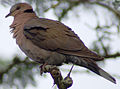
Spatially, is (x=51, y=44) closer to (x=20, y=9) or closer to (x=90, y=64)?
(x=90, y=64)

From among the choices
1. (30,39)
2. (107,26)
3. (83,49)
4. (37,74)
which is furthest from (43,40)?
(107,26)

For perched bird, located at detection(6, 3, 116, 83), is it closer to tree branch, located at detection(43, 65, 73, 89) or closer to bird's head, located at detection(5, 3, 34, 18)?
bird's head, located at detection(5, 3, 34, 18)

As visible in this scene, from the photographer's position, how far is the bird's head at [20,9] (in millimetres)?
6184

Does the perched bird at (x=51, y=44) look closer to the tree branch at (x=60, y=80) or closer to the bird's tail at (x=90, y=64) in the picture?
the bird's tail at (x=90, y=64)

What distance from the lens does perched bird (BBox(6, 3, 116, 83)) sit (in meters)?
5.20

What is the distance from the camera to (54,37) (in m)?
5.55

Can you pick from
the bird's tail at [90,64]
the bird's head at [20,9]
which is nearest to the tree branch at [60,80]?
the bird's tail at [90,64]

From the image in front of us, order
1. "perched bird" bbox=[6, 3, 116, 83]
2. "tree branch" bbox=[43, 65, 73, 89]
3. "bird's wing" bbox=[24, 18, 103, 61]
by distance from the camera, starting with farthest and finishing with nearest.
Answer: "bird's wing" bbox=[24, 18, 103, 61]
"perched bird" bbox=[6, 3, 116, 83]
"tree branch" bbox=[43, 65, 73, 89]

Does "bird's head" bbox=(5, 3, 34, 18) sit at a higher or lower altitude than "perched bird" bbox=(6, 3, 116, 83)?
higher

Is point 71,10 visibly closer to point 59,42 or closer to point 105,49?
point 105,49

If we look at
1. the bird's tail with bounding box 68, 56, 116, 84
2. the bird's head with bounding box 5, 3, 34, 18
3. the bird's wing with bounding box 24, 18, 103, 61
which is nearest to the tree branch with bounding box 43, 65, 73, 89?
Answer: the bird's tail with bounding box 68, 56, 116, 84

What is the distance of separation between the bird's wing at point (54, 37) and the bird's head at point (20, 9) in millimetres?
464

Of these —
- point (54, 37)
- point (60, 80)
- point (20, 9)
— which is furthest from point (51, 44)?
point (20, 9)

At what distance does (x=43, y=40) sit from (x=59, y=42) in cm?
23
